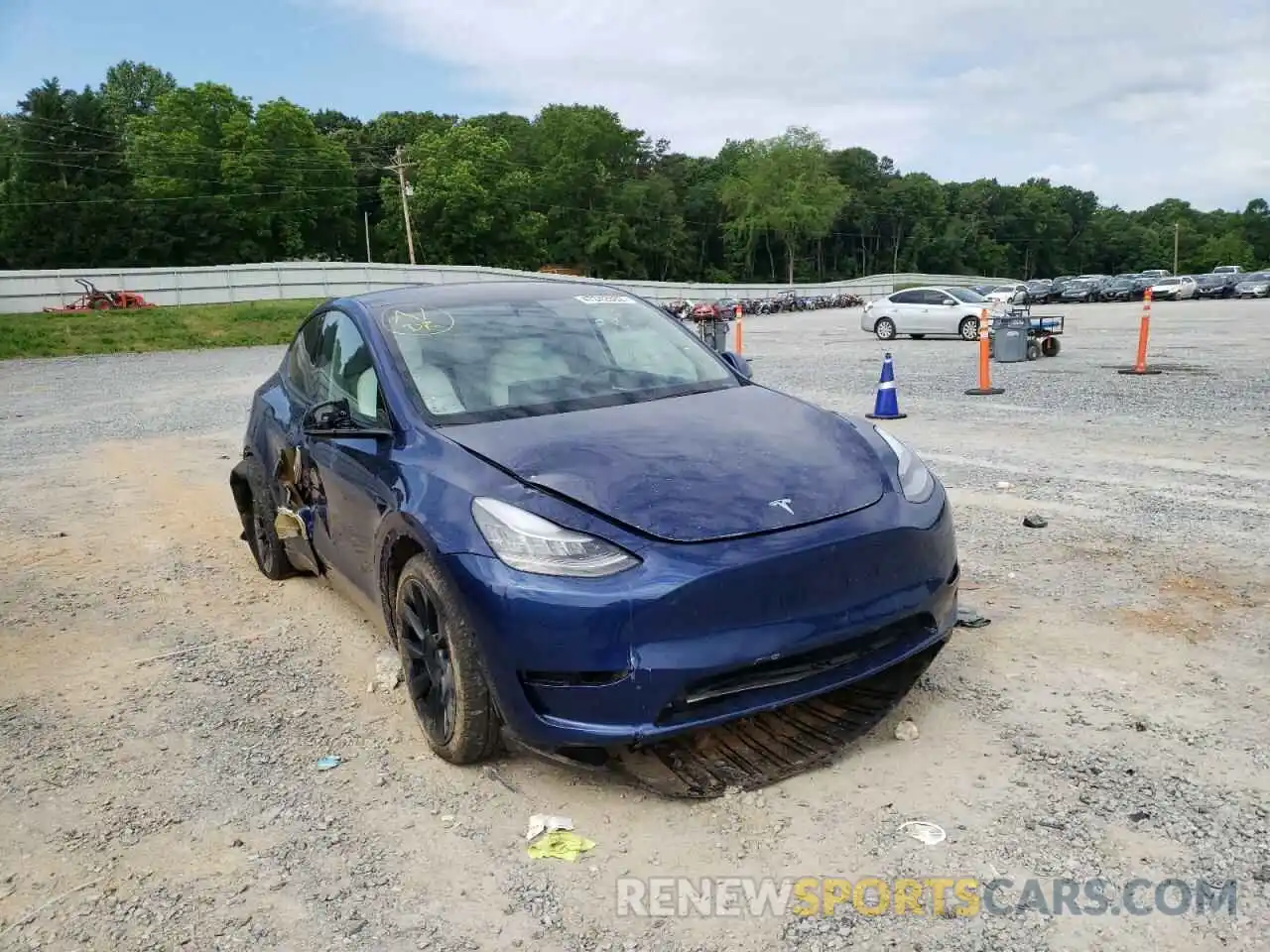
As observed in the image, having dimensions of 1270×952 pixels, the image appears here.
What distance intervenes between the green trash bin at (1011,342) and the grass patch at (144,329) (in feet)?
65.9

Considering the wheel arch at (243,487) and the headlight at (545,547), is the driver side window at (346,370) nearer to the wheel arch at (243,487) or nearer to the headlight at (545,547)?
the headlight at (545,547)

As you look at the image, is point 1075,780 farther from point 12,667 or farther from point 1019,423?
point 1019,423

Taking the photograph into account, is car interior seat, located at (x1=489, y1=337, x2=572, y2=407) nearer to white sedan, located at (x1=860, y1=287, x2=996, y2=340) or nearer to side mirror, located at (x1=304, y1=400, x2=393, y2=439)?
side mirror, located at (x1=304, y1=400, x2=393, y2=439)

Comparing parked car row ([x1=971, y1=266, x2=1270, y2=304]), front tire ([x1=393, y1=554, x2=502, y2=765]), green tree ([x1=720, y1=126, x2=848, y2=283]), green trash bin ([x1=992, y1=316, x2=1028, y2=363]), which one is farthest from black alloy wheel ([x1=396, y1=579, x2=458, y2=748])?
green tree ([x1=720, y1=126, x2=848, y2=283])

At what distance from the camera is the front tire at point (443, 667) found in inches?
118

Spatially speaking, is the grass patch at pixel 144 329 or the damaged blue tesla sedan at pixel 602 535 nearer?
the damaged blue tesla sedan at pixel 602 535

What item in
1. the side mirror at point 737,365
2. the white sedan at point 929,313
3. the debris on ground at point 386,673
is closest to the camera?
the debris on ground at point 386,673

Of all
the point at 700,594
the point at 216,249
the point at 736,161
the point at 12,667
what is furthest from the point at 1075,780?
the point at 736,161

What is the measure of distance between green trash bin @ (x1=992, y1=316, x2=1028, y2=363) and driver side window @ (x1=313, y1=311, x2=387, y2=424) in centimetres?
1469

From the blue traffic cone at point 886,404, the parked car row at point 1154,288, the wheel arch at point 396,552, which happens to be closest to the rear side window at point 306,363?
the wheel arch at point 396,552

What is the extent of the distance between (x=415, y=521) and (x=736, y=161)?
12114 cm

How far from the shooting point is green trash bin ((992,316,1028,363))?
16922 mm

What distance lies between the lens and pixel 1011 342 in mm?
17016

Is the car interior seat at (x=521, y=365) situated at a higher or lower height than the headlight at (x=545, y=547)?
higher
